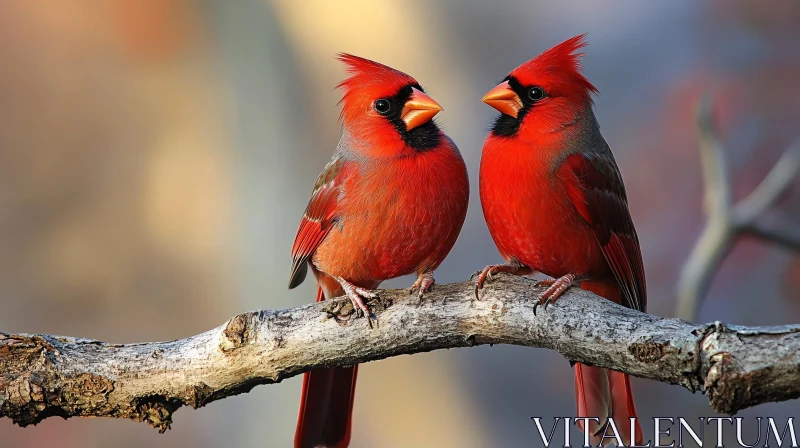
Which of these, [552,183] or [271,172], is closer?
[552,183]

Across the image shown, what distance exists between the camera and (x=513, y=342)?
6.03 ft

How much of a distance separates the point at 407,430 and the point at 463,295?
2.01m

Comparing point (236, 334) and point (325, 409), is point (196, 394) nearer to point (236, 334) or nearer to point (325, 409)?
point (236, 334)

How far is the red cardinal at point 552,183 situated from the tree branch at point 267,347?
0.15m

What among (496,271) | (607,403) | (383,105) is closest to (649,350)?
(496,271)

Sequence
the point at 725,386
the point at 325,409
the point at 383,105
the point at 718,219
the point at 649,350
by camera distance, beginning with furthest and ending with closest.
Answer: the point at 718,219 → the point at 325,409 → the point at 383,105 → the point at 649,350 → the point at 725,386

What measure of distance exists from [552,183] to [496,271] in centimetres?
24

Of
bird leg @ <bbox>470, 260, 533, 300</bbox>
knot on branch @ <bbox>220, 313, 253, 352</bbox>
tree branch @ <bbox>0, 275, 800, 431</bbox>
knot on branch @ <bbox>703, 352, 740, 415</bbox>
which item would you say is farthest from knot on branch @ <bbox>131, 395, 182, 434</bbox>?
knot on branch @ <bbox>703, 352, 740, 415</bbox>

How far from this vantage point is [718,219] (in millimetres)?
2797

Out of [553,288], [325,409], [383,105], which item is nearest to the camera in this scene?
[553,288]

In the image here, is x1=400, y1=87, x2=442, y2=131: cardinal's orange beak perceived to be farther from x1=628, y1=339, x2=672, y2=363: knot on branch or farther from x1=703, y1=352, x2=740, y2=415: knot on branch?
x1=703, y1=352, x2=740, y2=415: knot on branch

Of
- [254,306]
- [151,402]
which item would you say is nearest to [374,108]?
[151,402]

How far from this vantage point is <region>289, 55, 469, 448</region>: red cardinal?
2.00 m

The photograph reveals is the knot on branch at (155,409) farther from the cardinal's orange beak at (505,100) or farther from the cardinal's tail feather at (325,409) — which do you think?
the cardinal's orange beak at (505,100)
